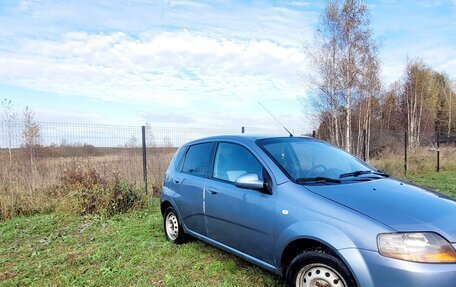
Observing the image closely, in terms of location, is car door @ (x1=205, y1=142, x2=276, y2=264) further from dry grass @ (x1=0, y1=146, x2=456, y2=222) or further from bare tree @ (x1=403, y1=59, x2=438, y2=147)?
bare tree @ (x1=403, y1=59, x2=438, y2=147)

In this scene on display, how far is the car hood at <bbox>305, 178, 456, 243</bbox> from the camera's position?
269cm

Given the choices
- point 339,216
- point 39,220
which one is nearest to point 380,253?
point 339,216

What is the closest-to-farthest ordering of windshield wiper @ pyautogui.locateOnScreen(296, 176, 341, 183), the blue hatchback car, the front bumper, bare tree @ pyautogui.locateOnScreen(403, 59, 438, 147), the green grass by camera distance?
the front bumper → the blue hatchback car → windshield wiper @ pyautogui.locateOnScreen(296, 176, 341, 183) → the green grass → bare tree @ pyautogui.locateOnScreen(403, 59, 438, 147)

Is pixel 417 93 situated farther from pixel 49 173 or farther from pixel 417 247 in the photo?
pixel 417 247

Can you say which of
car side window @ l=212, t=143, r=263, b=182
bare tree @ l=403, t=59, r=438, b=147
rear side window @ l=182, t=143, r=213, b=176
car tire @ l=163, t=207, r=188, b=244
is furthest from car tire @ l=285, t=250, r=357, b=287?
bare tree @ l=403, t=59, r=438, b=147

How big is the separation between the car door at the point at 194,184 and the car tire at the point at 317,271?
5.43ft

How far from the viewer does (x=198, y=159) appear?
4.94 meters

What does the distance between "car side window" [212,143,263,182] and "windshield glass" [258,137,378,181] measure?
198mm

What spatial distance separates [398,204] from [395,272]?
66 cm

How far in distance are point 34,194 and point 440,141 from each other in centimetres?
1847

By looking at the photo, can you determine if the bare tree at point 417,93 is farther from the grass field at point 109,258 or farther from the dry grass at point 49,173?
the grass field at point 109,258

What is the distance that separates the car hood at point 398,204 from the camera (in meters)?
2.69

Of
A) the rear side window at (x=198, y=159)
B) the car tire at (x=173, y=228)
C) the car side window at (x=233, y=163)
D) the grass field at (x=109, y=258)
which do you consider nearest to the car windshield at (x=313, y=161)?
the car side window at (x=233, y=163)

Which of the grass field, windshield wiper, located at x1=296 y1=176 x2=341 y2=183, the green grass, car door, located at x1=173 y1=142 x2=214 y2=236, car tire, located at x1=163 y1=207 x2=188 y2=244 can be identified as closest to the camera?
windshield wiper, located at x1=296 y1=176 x2=341 y2=183
